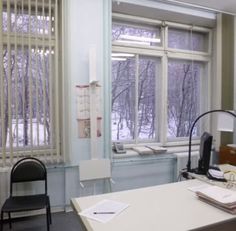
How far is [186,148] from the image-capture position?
4.16m

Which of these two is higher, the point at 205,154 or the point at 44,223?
the point at 205,154

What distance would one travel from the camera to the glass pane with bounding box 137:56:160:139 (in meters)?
3.98

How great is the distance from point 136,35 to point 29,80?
1.79m

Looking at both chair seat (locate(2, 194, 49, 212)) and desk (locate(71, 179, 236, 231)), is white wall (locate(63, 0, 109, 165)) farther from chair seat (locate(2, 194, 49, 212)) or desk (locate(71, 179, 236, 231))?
desk (locate(71, 179, 236, 231))

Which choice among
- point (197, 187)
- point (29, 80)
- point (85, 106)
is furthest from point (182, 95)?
point (29, 80)

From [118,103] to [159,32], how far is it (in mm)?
1328

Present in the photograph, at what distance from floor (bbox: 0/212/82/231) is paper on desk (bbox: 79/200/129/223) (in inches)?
43.5

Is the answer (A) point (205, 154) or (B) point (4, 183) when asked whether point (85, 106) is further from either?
(A) point (205, 154)

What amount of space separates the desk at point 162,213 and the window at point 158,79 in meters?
1.90

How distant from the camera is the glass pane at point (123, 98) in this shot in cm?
379

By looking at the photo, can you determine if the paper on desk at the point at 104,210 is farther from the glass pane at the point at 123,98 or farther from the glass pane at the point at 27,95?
the glass pane at the point at 123,98

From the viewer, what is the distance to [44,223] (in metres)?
2.98

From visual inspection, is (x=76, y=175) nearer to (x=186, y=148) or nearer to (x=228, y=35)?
(x=186, y=148)

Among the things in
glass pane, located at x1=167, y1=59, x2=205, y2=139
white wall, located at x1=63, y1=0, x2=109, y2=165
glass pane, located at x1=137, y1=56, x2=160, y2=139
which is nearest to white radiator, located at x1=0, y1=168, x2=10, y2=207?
white wall, located at x1=63, y1=0, x2=109, y2=165
